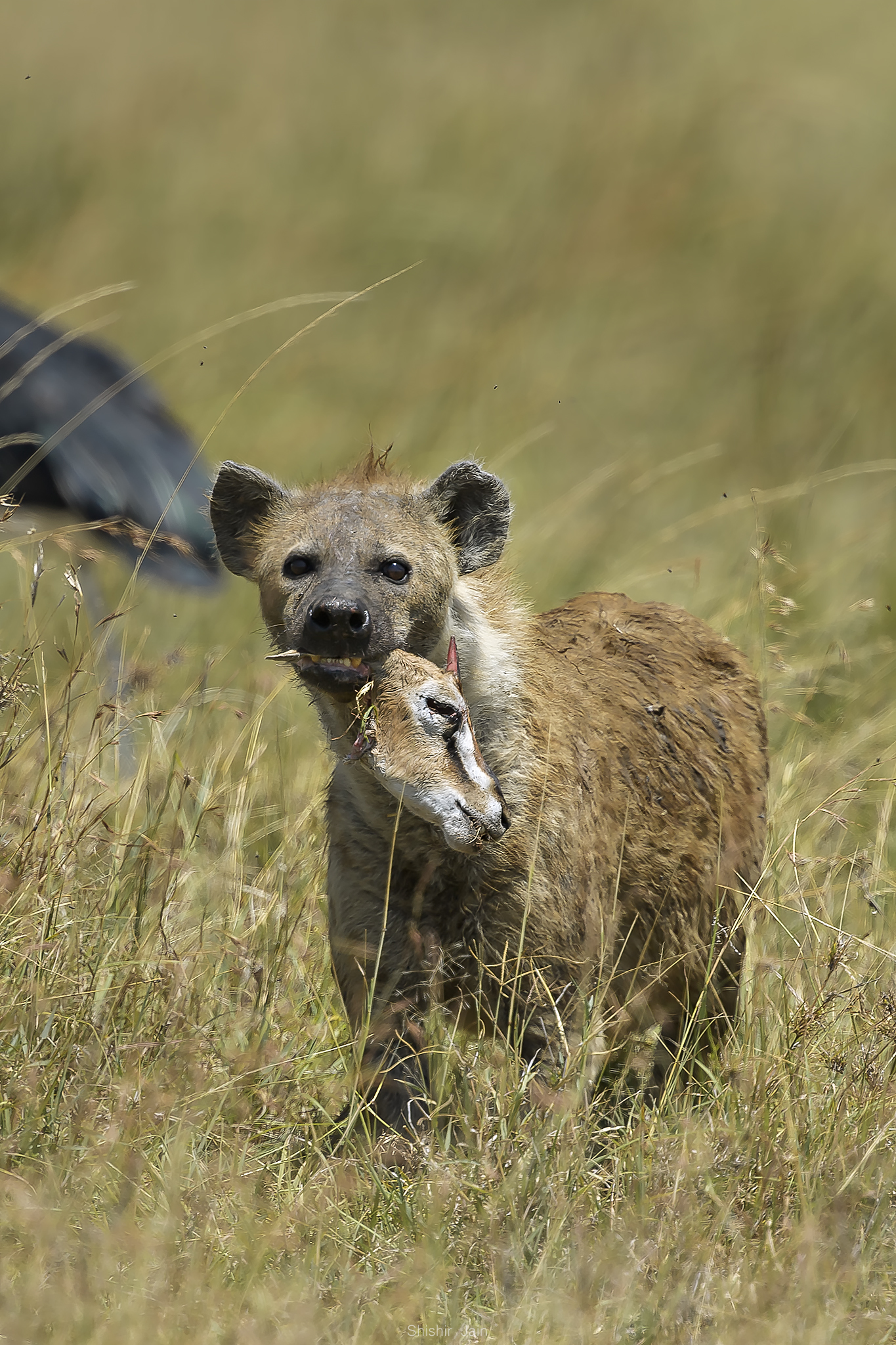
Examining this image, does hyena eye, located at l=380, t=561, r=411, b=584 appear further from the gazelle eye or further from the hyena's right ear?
the hyena's right ear

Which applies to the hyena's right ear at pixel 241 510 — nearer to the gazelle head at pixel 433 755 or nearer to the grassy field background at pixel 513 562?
the grassy field background at pixel 513 562

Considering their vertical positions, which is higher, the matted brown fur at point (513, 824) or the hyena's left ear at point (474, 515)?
the hyena's left ear at point (474, 515)

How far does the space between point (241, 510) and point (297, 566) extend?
1.77 feet

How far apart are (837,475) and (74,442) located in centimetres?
448

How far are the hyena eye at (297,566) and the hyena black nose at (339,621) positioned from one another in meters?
0.30

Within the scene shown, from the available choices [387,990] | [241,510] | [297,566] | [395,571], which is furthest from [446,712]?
[241,510]

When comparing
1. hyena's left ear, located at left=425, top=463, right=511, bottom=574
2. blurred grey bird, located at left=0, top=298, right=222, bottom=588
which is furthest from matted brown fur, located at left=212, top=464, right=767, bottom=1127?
blurred grey bird, located at left=0, top=298, right=222, bottom=588

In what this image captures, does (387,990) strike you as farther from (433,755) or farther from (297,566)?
(297,566)

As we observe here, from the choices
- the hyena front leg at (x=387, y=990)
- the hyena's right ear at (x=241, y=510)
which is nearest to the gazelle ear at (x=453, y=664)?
the hyena front leg at (x=387, y=990)

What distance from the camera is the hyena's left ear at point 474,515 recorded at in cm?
406

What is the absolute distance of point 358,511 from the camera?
3.87 metres

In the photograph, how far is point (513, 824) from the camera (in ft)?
12.4

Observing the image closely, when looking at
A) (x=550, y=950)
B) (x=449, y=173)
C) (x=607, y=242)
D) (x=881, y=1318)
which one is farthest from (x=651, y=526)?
(x=881, y=1318)

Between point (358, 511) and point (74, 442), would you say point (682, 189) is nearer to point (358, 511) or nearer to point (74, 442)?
point (74, 442)
